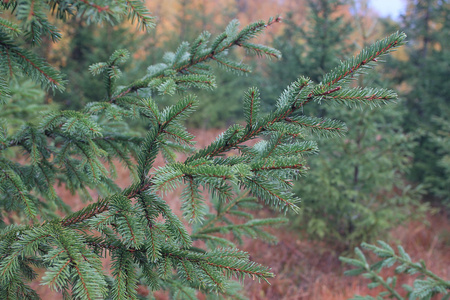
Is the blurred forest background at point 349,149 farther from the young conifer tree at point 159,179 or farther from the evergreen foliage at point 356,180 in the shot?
the young conifer tree at point 159,179

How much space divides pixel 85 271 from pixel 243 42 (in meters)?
1.15

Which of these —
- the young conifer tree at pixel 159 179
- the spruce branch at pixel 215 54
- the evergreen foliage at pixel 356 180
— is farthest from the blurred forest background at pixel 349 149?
the young conifer tree at pixel 159 179

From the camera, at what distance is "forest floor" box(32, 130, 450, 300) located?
3986mm

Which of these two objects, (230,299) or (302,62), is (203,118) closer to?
(302,62)

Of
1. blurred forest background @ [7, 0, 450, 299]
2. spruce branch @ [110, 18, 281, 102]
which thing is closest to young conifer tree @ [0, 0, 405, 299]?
spruce branch @ [110, 18, 281, 102]

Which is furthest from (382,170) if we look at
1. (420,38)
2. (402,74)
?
(420,38)

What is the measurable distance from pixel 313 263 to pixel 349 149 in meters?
1.95

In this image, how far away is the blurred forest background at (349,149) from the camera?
14.2 ft

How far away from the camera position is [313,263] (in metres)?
4.87

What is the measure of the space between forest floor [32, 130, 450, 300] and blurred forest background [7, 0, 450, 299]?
2 centimetres

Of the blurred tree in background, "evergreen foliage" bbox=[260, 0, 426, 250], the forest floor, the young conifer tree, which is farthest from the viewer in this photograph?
the blurred tree in background

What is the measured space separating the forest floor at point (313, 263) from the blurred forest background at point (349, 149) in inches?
0.8

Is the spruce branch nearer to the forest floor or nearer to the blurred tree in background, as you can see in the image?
the forest floor

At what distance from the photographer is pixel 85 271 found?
876 mm
